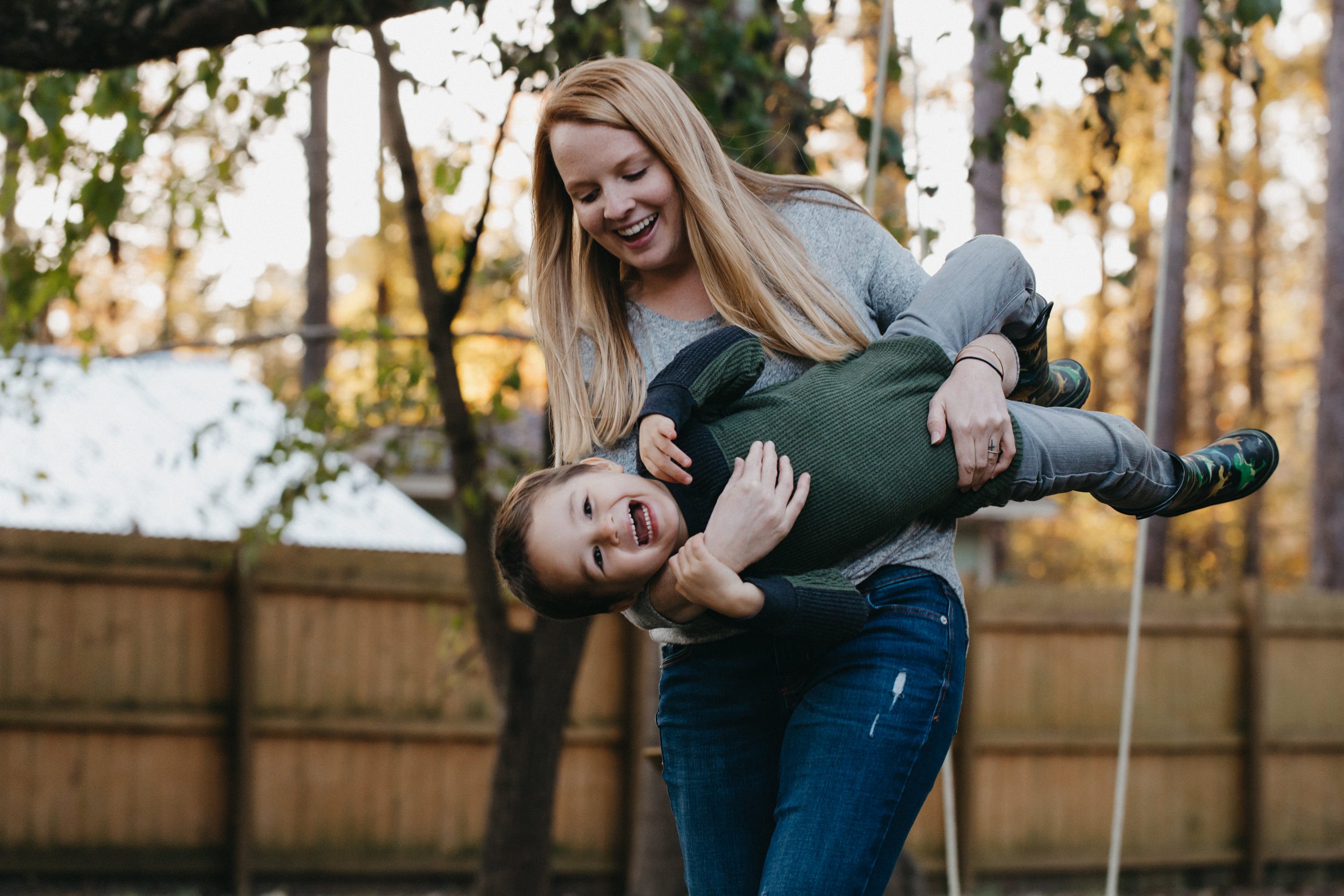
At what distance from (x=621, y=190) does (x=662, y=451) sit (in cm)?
39

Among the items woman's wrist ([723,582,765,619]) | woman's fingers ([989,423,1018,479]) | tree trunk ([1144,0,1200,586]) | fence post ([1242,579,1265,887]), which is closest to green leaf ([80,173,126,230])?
woman's wrist ([723,582,765,619])

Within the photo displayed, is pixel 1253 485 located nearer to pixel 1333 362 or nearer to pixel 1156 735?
pixel 1156 735

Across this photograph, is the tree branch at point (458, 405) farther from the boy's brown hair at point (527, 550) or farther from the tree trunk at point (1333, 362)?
the tree trunk at point (1333, 362)

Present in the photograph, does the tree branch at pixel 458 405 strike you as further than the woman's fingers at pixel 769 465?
Yes

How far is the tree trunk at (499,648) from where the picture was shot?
4184mm

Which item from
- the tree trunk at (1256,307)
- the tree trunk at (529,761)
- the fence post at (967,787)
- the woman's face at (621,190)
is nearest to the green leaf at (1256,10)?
the woman's face at (621,190)

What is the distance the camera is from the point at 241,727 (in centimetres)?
573

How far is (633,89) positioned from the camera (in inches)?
69.5

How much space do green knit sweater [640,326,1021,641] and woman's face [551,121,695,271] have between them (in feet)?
0.62

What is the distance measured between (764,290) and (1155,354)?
1.74 meters

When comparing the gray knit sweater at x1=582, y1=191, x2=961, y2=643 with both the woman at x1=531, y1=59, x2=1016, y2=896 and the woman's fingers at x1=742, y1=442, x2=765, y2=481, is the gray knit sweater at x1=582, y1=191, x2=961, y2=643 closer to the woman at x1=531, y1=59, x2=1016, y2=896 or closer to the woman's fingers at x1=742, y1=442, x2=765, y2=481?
the woman at x1=531, y1=59, x2=1016, y2=896

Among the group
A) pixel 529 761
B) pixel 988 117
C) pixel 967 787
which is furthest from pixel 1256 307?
pixel 529 761

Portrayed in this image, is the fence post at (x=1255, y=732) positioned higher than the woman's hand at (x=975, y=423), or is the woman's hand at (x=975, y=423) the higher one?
the woman's hand at (x=975, y=423)

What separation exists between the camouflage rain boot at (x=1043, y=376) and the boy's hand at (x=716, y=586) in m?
0.56
